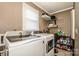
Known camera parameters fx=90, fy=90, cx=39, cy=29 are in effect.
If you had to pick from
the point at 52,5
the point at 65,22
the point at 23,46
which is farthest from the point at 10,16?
the point at 65,22

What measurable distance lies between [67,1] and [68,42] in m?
0.50

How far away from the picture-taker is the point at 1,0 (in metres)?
0.96

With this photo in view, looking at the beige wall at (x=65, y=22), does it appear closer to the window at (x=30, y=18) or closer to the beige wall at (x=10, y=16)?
the window at (x=30, y=18)

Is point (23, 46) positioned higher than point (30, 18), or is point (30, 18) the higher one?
point (30, 18)

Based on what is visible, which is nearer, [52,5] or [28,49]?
[28,49]

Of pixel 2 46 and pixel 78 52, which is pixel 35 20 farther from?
pixel 78 52

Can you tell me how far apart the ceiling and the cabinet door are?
42 cm

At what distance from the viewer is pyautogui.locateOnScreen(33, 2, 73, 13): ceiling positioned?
1.06 m

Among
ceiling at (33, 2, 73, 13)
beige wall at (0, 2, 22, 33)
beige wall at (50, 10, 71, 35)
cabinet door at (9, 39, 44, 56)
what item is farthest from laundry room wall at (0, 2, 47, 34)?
beige wall at (50, 10, 71, 35)

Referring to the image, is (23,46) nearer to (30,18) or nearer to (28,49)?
(28,49)

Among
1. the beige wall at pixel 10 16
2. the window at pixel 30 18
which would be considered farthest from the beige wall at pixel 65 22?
the beige wall at pixel 10 16

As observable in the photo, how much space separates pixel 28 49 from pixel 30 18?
38cm

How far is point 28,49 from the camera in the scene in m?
0.93

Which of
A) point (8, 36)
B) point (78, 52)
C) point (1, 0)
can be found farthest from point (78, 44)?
point (1, 0)
